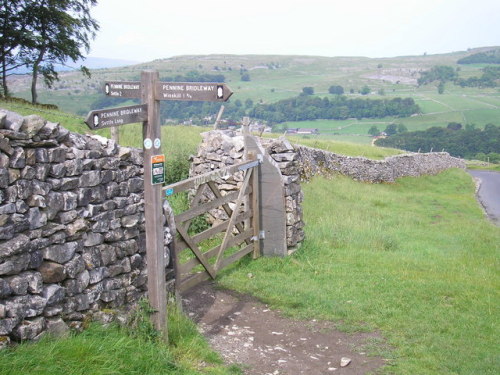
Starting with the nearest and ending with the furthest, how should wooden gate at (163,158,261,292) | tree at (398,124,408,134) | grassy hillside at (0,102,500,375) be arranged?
grassy hillside at (0,102,500,375) < wooden gate at (163,158,261,292) < tree at (398,124,408,134)

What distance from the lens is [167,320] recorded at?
621 cm

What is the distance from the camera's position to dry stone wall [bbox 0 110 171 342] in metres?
4.60

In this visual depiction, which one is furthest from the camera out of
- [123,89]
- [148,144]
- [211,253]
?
[211,253]

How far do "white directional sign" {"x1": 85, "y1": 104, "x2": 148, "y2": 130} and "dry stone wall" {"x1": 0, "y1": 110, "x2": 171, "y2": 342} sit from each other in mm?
415

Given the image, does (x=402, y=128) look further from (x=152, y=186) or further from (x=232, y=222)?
(x=152, y=186)

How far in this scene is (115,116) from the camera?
5.20 meters

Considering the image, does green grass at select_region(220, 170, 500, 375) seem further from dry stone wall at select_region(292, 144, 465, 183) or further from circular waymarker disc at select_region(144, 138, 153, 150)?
dry stone wall at select_region(292, 144, 465, 183)

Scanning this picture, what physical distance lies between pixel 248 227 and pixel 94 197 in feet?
15.9

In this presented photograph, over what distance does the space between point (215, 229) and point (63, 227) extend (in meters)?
3.89

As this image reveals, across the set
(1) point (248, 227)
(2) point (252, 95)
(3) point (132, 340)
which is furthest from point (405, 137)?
(3) point (132, 340)

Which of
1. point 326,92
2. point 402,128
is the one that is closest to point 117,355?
point 402,128

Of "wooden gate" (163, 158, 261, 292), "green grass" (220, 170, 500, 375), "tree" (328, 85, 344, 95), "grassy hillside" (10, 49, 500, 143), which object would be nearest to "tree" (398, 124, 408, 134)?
"grassy hillside" (10, 49, 500, 143)

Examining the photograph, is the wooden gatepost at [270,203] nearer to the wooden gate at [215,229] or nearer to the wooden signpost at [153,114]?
the wooden gate at [215,229]

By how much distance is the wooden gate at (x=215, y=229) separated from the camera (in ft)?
25.3
